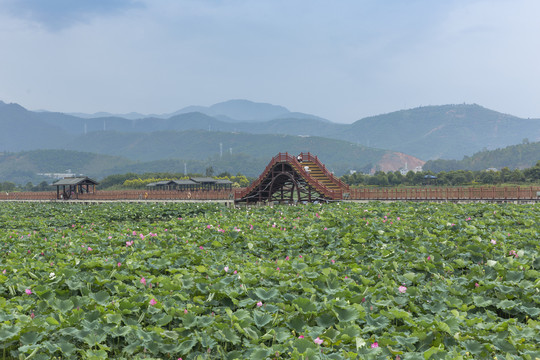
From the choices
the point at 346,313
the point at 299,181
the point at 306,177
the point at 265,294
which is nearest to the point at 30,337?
the point at 265,294

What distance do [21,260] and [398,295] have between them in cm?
675

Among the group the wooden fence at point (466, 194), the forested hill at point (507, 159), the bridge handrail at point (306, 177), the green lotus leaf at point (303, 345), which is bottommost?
the green lotus leaf at point (303, 345)

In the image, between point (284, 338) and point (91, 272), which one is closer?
point (284, 338)

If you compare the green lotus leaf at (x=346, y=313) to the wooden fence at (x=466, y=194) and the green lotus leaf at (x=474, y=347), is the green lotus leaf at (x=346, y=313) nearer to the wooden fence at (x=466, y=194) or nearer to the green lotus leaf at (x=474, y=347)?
the green lotus leaf at (x=474, y=347)

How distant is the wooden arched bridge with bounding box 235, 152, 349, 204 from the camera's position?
29922 millimetres

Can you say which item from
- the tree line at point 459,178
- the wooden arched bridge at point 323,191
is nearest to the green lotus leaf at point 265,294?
the wooden arched bridge at point 323,191

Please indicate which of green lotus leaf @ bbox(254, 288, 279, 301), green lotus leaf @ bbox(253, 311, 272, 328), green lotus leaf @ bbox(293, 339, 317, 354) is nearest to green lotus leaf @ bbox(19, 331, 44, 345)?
green lotus leaf @ bbox(253, 311, 272, 328)

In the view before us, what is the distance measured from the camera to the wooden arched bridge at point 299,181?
29.9 m

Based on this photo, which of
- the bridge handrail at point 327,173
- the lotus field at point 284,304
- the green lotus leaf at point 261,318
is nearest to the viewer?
the lotus field at point 284,304

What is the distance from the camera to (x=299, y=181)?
33.1 metres

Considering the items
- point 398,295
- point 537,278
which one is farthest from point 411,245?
point 398,295

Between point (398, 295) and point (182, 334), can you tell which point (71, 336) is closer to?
point (182, 334)

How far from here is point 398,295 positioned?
535cm

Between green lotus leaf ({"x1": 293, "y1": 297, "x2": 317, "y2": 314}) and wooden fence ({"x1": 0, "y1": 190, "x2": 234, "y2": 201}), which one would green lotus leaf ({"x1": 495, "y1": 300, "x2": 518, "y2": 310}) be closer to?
green lotus leaf ({"x1": 293, "y1": 297, "x2": 317, "y2": 314})
